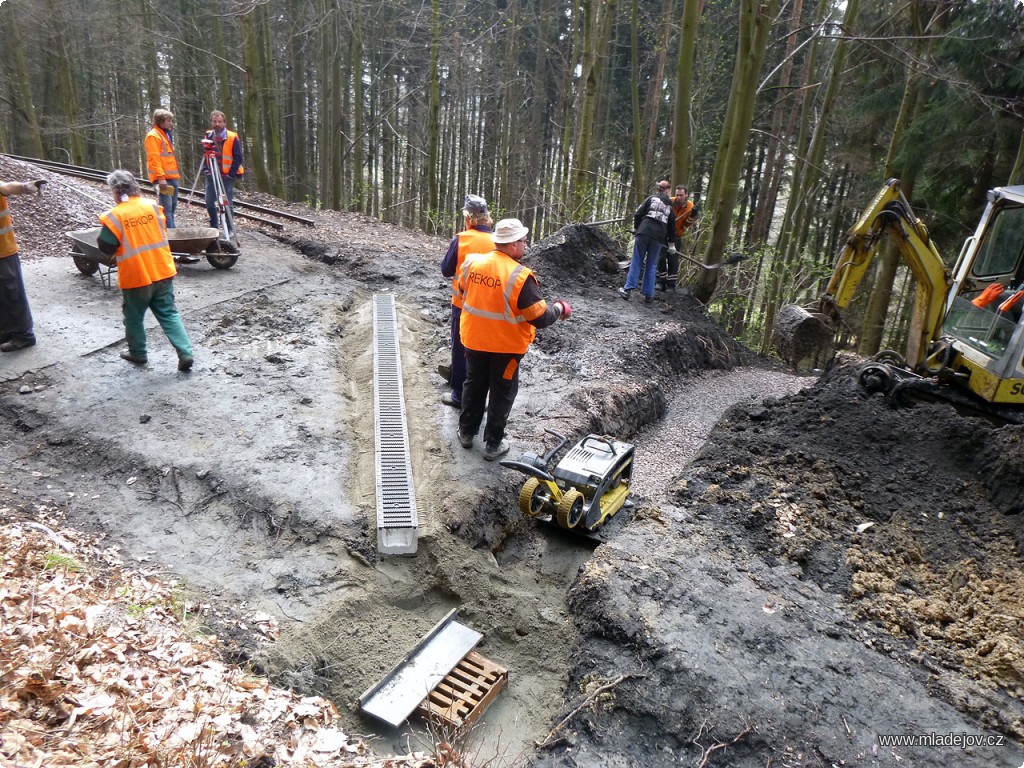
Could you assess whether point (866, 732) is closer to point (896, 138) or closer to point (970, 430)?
point (970, 430)

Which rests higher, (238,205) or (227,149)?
(227,149)

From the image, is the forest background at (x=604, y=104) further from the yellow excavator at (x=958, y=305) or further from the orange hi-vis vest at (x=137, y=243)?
the orange hi-vis vest at (x=137, y=243)

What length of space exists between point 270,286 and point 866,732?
8044 mm

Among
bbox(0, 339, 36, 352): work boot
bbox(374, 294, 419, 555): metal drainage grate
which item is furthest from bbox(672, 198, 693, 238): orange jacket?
bbox(0, 339, 36, 352): work boot

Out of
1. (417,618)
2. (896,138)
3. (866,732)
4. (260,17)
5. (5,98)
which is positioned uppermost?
(260,17)

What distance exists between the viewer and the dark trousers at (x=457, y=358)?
245 inches

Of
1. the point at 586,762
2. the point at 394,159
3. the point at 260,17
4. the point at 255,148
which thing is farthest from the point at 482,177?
the point at 586,762

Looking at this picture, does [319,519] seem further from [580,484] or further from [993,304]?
[993,304]

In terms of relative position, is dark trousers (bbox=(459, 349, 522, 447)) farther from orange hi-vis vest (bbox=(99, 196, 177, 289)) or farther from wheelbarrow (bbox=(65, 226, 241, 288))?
wheelbarrow (bbox=(65, 226, 241, 288))

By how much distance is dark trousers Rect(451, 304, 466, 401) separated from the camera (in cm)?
623

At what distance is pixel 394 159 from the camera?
28.2 metres

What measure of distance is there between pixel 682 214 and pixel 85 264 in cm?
871

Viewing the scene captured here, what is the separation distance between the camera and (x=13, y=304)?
20.6 feet

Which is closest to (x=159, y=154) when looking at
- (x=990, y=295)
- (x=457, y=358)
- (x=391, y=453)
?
(x=457, y=358)
